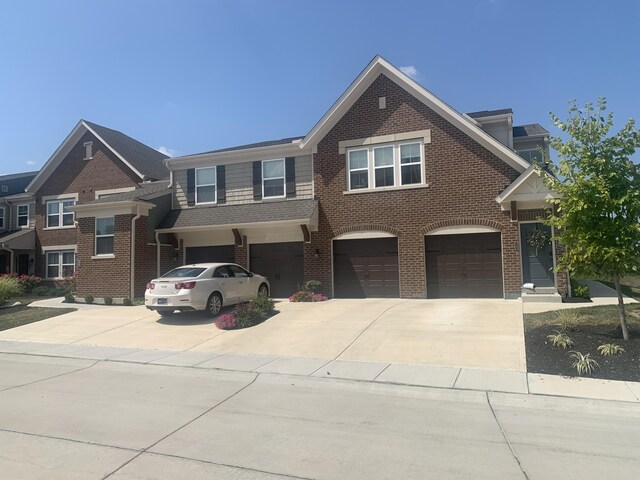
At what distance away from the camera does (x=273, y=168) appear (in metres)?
19.1

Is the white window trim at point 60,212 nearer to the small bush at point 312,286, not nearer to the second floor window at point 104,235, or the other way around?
the second floor window at point 104,235

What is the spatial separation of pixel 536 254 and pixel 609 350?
7381 millimetres

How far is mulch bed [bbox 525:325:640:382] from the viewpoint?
750 cm

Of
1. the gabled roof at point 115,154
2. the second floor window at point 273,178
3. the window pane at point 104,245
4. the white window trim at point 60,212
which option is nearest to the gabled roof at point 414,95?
the second floor window at point 273,178

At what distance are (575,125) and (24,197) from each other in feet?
98.8

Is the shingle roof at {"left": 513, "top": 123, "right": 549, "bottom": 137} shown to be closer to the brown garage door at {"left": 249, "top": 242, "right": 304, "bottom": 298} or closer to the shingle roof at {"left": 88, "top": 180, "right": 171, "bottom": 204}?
the brown garage door at {"left": 249, "top": 242, "right": 304, "bottom": 298}

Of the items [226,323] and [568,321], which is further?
[226,323]

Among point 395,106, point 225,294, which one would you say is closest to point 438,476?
point 225,294

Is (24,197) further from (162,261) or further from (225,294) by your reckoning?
(225,294)

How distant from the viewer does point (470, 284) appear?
15969 millimetres

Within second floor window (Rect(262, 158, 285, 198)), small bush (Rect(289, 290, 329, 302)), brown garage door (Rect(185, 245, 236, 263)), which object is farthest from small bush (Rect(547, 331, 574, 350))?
brown garage door (Rect(185, 245, 236, 263))

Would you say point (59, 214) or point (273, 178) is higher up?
point (273, 178)

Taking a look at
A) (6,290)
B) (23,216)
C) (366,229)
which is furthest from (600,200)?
(23,216)

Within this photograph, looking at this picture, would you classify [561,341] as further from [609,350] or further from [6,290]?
[6,290]
